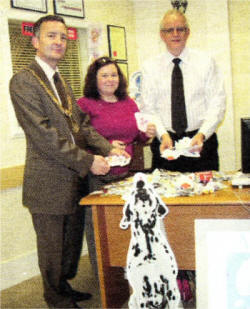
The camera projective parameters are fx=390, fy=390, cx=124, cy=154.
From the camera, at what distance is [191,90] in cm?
224

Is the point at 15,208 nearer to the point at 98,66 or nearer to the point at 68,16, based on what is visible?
the point at 98,66

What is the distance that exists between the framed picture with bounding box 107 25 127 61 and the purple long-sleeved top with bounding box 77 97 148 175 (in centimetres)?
133

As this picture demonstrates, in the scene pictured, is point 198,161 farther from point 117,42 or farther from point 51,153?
point 117,42

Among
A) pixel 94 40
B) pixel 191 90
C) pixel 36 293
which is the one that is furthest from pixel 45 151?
pixel 94 40

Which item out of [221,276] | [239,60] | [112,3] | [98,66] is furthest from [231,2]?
[221,276]

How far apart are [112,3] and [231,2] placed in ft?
3.47

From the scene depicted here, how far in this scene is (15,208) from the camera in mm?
2588

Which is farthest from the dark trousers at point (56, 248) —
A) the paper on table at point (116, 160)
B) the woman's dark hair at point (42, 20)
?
the woman's dark hair at point (42, 20)

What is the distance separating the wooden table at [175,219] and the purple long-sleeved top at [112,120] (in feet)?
1.62

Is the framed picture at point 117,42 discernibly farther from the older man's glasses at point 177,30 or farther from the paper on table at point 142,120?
the paper on table at point 142,120

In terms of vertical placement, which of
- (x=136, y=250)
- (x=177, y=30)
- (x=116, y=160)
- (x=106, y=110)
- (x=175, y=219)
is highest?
(x=177, y=30)

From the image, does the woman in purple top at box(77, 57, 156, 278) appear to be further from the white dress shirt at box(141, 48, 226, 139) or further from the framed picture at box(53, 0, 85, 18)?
the framed picture at box(53, 0, 85, 18)

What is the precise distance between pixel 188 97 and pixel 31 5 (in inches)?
48.8

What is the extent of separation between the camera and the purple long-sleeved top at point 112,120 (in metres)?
2.17
